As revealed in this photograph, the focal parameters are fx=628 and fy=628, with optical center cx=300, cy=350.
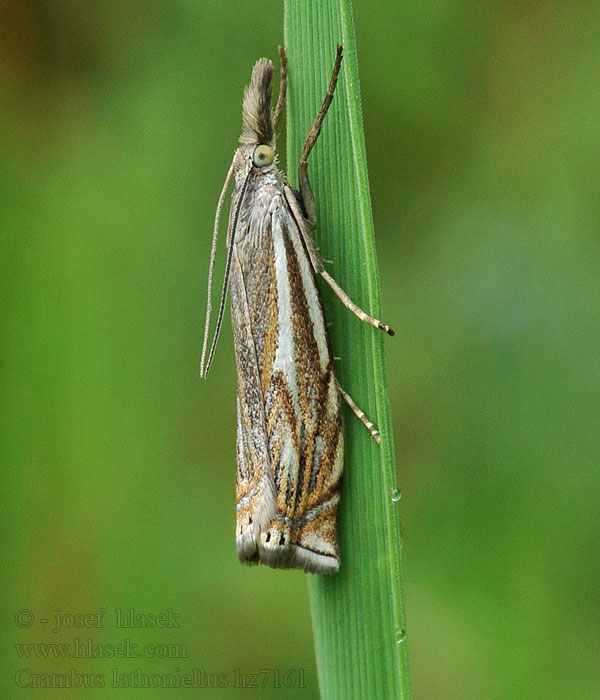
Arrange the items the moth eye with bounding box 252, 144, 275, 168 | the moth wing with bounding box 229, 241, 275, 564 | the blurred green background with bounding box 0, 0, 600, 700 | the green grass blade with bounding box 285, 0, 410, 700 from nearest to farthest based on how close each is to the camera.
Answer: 1. the green grass blade with bounding box 285, 0, 410, 700
2. the moth wing with bounding box 229, 241, 275, 564
3. the moth eye with bounding box 252, 144, 275, 168
4. the blurred green background with bounding box 0, 0, 600, 700

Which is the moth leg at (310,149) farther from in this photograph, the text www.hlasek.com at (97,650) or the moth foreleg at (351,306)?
the text www.hlasek.com at (97,650)

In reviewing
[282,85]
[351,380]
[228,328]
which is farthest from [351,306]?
[228,328]

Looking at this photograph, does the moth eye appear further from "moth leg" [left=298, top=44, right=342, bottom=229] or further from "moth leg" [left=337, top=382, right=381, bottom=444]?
"moth leg" [left=337, top=382, right=381, bottom=444]

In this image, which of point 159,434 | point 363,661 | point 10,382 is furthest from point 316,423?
point 10,382

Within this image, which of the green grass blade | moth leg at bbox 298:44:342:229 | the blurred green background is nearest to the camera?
the green grass blade

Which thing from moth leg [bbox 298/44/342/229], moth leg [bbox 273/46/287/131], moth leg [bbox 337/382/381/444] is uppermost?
moth leg [bbox 273/46/287/131]

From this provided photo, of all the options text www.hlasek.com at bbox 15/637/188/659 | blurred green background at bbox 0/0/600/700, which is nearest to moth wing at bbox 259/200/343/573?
blurred green background at bbox 0/0/600/700

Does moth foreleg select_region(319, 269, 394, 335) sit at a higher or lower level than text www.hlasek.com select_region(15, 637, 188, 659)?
higher

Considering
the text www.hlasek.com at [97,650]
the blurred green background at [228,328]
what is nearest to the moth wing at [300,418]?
the blurred green background at [228,328]
